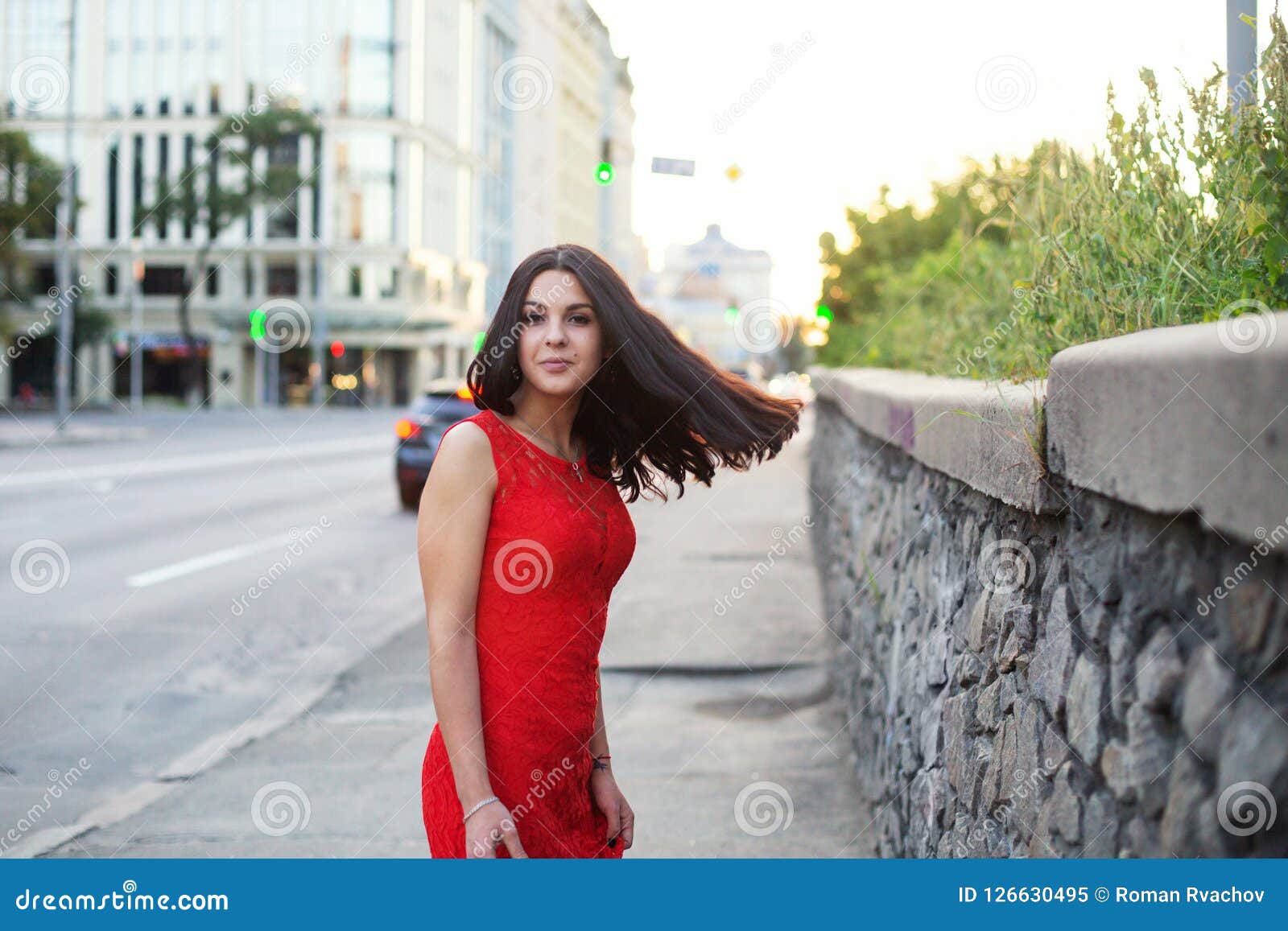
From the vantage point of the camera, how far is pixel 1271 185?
8.21 ft

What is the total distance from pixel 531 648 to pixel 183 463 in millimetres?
23125

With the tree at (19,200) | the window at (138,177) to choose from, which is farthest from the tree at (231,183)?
the tree at (19,200)

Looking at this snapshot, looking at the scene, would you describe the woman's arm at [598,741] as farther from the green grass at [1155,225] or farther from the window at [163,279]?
the window at [163,279]

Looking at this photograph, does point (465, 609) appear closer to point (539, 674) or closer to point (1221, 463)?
point (539, 674)

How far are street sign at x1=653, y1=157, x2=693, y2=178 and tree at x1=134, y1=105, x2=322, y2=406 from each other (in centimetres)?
4610

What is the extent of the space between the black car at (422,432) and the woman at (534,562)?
13381 mm

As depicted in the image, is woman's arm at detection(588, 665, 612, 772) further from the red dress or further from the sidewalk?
the sidewalk

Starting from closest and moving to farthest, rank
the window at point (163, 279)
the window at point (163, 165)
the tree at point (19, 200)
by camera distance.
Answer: the tree at point (19, 200), the window at point (163, 165), the window at point (163, 279)

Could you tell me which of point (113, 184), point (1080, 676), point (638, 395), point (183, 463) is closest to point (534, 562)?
point (638, 395)

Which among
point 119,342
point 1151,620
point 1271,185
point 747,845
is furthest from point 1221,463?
point 119,342

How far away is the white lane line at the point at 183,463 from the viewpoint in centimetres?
2009

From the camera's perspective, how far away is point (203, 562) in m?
12.0

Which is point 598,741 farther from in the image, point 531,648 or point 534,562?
point 534,562
